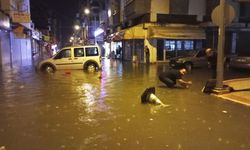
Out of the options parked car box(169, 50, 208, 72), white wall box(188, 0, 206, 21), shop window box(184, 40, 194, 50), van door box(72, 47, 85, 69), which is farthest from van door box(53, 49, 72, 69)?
white wall box(188, 0, 206, 21)

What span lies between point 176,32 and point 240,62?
1010cm

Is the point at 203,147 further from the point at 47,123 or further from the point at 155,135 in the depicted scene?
the point at 47,123

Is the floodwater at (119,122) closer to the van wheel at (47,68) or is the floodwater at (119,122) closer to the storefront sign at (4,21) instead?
the van wheel at (47,68)

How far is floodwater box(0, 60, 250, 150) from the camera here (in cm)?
628

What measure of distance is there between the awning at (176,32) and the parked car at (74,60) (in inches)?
341

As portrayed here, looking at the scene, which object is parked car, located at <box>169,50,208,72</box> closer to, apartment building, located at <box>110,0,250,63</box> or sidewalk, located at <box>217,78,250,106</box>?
apartment building, located at <box>110,0,250,63</box>

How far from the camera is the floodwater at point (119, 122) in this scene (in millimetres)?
6277

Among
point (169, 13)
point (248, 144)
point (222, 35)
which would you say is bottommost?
point (248, 144)

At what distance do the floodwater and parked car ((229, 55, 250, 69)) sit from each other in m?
10.0

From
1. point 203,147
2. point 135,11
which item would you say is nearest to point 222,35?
point 203,147

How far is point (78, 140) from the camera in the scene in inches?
255

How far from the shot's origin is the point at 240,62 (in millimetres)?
21484

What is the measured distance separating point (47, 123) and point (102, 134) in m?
1.69

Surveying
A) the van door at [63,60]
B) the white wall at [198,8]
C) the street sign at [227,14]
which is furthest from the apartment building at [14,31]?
the street sign at [227,14]
